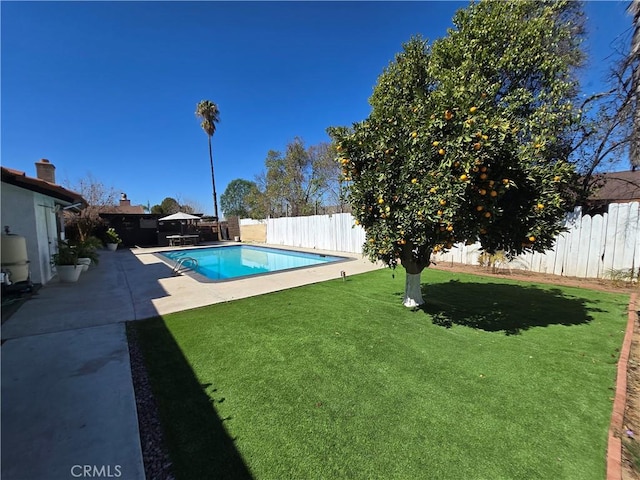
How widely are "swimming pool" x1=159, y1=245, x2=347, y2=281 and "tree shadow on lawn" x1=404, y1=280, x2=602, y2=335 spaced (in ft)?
19.6

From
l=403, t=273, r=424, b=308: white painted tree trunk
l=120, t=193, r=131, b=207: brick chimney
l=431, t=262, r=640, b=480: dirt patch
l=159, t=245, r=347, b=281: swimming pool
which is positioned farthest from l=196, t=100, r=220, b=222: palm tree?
l=431, t=262, r=640, b=480: dirt patch

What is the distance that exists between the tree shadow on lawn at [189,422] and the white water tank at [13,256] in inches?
137

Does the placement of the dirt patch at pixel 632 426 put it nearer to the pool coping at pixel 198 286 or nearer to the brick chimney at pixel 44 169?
the pool coping at pixel 198 286

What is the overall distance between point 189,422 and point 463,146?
4392 millimetres

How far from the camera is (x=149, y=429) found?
2.43 m

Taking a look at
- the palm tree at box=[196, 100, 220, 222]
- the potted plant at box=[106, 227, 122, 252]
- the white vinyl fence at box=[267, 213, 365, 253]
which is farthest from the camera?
the palm tree at box=[196, 100, 220, 222]

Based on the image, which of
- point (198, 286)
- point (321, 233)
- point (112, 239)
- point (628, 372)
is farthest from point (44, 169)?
point (628, 372)

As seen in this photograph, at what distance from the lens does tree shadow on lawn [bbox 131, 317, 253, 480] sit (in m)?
2.02

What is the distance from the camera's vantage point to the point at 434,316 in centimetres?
516

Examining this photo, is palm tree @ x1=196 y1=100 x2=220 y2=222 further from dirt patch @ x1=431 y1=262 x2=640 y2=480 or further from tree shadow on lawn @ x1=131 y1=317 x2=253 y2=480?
dirt patch @ x1=431 y1=262 x2=640 y2=480

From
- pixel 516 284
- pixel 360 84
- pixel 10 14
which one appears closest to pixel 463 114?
pixel 516 284

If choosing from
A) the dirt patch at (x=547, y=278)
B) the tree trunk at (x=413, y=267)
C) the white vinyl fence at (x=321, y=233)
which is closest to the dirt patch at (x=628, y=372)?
the dirt patch at (x=547, y=278)

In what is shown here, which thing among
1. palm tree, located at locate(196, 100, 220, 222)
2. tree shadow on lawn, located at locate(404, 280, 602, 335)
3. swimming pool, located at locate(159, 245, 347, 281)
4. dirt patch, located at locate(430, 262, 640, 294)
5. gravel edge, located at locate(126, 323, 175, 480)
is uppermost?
palm tree, located at locate(196, 100, 220, 222)

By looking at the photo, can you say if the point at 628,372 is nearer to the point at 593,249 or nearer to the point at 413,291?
the point at 413,291
